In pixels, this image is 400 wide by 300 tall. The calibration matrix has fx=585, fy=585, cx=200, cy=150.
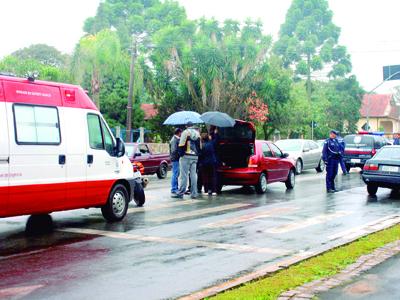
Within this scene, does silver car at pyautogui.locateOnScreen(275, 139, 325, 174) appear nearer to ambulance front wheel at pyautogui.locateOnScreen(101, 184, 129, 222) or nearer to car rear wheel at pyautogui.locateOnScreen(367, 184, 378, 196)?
car rear wheel at pyautogui.locateOnScreen(367, 184, 378, 196)

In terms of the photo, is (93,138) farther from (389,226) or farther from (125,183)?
(389,226)

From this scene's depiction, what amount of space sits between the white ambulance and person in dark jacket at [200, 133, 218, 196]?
177 inches

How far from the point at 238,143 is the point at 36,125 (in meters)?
8.16

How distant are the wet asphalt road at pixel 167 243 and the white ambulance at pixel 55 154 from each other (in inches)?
22.2

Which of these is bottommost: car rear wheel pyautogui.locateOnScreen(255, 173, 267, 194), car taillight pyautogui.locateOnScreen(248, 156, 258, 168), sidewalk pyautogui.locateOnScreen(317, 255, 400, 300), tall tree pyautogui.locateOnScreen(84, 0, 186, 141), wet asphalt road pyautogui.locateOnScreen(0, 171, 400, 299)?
sidewalk pyautogui.locateOnScreen(317, 255, 400, 300)

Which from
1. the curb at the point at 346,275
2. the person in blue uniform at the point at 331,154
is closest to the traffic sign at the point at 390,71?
the person in blue uniform at the point at 331,154

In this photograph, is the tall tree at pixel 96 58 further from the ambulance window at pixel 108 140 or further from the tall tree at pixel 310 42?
the tall tree at pixel 310 42

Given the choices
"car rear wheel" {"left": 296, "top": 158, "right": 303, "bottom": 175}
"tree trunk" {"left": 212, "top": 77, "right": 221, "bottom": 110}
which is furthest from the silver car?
"tree trunk" {"left": 212, "top": 77, "right": 221, "bottom": 110}

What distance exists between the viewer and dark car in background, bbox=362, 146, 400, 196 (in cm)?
1595

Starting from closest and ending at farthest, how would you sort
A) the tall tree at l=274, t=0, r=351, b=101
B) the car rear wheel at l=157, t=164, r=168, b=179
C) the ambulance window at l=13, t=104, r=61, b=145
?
the ambulance window at l=13, t=104, r=61, b=145 < the car rear wheel at l=157, t=164, r=168, b=179 < the tall tree at l=274, t=0, r=351, b=101

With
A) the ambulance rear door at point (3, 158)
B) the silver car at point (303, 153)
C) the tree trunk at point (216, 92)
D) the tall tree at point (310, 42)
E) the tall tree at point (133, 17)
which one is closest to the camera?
the ambulance rear door at point (3, 158)

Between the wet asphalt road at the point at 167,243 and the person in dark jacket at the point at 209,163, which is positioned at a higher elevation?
the person in dark jacket at the point at 209,163

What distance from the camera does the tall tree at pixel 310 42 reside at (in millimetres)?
76125

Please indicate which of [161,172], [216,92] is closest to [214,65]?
[216,92]
